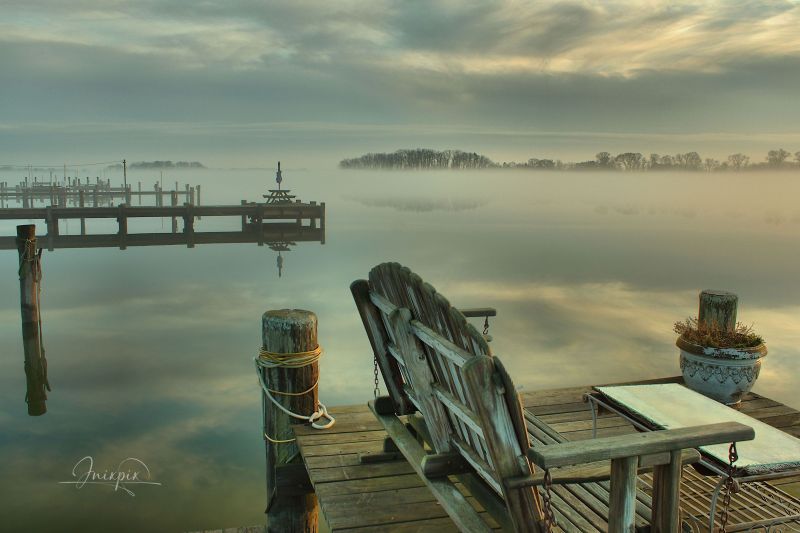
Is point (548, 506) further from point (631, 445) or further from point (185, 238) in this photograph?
point (185, 238)

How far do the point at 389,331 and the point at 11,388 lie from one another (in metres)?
14.7

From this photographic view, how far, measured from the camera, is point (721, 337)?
20.7 feet

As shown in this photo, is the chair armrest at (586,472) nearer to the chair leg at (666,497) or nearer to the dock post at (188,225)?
the chair leg at (666,497)

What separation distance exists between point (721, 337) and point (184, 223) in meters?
29.9

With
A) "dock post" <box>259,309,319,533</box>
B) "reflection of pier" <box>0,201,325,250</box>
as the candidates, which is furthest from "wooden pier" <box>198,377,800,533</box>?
"reflection of pier" <box>0,201,325,250</box>

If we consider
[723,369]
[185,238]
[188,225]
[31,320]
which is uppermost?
[723,369]

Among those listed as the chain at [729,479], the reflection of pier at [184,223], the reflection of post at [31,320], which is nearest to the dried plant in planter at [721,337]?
the chain at [729,479]

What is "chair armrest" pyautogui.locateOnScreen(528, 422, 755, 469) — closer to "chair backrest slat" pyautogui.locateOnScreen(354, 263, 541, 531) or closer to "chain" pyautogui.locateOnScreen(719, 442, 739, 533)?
"chair backrest slat" pyautogui.locateOnScreen(354, 263, 541, 531)

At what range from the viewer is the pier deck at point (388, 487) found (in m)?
3.18

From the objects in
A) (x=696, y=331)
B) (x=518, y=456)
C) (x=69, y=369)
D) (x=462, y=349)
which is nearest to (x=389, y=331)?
(x=462, y=349)

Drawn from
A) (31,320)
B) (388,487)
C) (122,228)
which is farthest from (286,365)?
(122,228)

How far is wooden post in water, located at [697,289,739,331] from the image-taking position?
254 inches

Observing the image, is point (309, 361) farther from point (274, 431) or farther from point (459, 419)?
point (459, 419)

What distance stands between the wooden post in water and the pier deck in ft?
3.08
